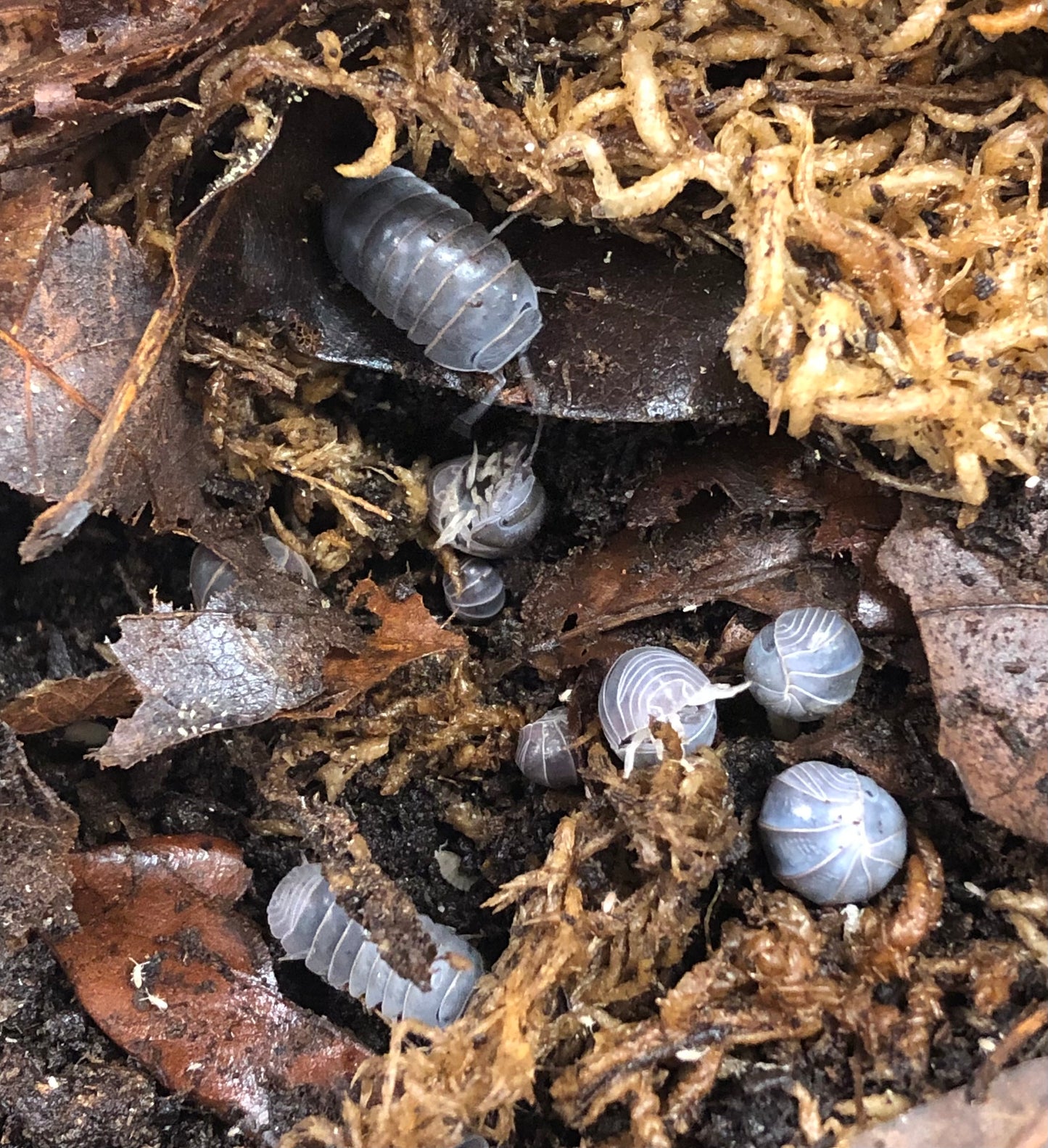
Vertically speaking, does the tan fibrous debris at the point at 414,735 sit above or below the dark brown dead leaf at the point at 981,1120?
above

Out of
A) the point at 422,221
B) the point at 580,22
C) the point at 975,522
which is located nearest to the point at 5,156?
the point at 422,221

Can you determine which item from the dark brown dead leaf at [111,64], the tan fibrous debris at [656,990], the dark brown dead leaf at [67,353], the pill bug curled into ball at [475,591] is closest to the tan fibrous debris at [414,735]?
the pill bug curled into ball at [475,591]

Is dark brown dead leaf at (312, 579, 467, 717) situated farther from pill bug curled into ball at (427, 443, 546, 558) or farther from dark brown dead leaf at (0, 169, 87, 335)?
dark brown dead leaf at (0, 169, 87, 335)

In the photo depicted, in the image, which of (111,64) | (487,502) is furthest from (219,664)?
(111,64)

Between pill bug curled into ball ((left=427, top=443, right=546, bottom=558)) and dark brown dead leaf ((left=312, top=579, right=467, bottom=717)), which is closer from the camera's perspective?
dark brown dead leaf ((left=312, top=579, right=467, bottom=717))

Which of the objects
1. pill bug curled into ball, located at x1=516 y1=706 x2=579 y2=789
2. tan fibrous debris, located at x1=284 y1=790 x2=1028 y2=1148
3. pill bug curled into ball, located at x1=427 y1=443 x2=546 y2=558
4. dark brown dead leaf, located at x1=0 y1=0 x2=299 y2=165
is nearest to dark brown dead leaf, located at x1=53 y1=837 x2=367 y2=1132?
tan fibrous debris, located at x1=284 y1=790 x2=1028 y2=1148

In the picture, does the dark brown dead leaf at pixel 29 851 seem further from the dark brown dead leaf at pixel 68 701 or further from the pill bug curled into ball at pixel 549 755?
the pill bug curled into ball at pixel 549 755

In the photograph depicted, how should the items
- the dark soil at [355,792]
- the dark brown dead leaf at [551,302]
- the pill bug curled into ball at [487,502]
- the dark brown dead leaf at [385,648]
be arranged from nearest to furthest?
1. the dark soil at [355,792]
2. the dark brown dead leaf at [551,302]
3. the dark brown dead leaf at [385,648]
4. the pill bug curled into ball at [487,502]
